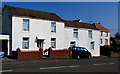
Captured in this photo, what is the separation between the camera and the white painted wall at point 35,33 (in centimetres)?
2522

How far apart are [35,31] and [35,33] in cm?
31

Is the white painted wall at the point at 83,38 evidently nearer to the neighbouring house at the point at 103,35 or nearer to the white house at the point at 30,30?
the white house at the point at 30,30

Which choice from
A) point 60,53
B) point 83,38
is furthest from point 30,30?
point 83,38

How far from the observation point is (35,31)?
27453 millimetres

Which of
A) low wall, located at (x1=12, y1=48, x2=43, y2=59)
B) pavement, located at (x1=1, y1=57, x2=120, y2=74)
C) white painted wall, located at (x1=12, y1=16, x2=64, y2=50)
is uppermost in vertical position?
white painted wall, located at (x1=12, y1=16, x2=64, y2=50)

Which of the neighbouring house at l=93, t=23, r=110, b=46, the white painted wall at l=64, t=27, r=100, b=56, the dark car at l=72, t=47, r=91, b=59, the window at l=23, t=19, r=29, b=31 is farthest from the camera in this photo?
the neighbouring house at l=93, t=23, r=110, b=46

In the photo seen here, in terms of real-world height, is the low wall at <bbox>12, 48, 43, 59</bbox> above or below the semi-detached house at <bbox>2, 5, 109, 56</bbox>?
below

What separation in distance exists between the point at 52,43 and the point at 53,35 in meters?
1.34

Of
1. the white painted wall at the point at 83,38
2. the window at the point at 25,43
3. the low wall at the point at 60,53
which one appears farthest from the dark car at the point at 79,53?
the window at the point at 25,43

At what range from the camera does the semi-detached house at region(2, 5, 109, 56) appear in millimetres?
25348

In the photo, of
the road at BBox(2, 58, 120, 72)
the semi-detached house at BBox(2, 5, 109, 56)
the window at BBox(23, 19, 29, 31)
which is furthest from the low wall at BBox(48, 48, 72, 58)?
the road at BBox(2, 58, 120, 72)

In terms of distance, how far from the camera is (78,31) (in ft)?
112

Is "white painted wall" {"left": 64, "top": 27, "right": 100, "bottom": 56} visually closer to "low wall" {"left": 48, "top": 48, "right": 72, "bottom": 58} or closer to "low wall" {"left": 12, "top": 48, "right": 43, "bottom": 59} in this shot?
"low wall" {"left": 48, "top": 48, "right": 72, "bottom": 58}

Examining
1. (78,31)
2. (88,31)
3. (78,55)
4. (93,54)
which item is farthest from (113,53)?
(78,55)
